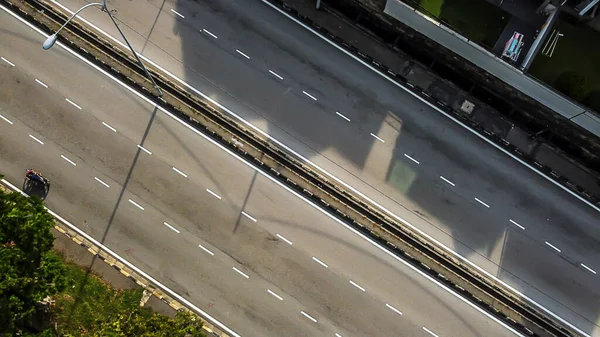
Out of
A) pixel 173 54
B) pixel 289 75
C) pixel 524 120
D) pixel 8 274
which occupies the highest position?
pixel 524 120

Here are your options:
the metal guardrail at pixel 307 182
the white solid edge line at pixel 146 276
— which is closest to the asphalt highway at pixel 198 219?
the white solid edge line at pixel 146 276

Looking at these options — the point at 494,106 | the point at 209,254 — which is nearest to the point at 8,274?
the point at 209,254

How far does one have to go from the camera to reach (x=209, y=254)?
3747 cm

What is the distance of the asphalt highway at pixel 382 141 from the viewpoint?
3822cm

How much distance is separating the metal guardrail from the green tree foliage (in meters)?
14.5

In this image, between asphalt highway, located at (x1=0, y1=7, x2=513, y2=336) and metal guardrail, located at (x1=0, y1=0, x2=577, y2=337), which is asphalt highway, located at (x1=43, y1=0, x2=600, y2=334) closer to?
metal guardrail, located at (x1=0, y1=0, x2=577, y2=337)

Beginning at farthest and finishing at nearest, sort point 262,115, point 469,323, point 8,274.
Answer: point 262,115
point 469,323
point 8,274

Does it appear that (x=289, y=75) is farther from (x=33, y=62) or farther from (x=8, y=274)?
(x=8, y=274)

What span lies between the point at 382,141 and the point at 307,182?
319 inches

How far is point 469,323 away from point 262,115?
86.2 feet

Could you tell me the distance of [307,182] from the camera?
3825 centimetres

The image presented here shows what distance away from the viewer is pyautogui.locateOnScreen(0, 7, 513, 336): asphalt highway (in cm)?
3697

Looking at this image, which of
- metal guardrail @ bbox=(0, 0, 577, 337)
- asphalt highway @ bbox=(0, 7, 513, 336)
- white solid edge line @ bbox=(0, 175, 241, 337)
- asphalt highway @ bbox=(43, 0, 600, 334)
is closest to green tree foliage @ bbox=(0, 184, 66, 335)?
white solid edge line @ bbox=(0, 175, 241, 337)

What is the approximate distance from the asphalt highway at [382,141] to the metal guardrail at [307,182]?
4.62 ft
